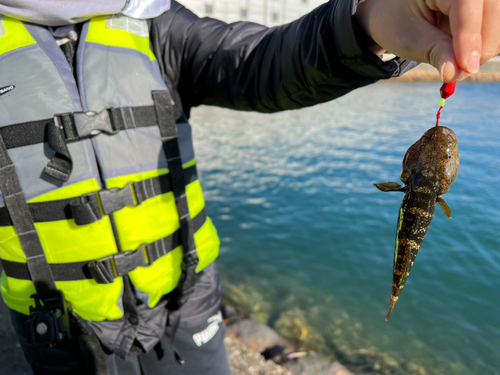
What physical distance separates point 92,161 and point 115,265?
644 millimetres

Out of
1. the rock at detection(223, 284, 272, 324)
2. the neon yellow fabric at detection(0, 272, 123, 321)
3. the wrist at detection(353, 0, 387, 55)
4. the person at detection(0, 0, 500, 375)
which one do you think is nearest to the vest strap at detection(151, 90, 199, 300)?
the person at detection(0, 0, 500, 375)

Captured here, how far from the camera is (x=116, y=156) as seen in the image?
2.00 meters

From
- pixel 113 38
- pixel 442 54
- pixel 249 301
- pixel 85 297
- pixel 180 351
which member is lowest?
pixel 249 301

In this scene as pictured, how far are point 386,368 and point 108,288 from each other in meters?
4.32

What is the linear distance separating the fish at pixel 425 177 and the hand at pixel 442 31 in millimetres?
471

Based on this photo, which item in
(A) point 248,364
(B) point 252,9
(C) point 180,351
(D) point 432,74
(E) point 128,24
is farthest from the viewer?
(B) point 252,9

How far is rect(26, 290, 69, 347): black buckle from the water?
411cm

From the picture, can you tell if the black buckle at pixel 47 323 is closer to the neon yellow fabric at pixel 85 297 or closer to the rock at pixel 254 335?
the neon yellow fabric at pixel 85 297

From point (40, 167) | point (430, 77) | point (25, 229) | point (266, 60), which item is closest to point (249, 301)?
point (25, 229)

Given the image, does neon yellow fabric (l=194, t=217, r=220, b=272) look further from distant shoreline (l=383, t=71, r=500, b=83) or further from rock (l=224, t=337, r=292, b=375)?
distant shoreline (l=383, t=71, r=500, b=83)

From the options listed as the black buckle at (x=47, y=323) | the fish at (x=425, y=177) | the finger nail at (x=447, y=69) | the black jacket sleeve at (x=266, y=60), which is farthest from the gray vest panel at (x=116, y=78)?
the finger nail at (x=447, y=69)

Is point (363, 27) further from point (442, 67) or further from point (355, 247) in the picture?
point (355, 247)

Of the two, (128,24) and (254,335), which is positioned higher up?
(128,24)

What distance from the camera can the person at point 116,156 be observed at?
1.84 m
